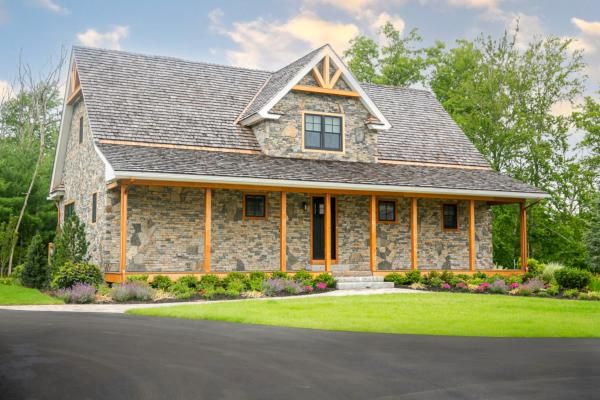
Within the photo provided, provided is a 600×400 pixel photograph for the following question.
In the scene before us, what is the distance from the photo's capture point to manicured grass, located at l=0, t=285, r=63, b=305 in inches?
755

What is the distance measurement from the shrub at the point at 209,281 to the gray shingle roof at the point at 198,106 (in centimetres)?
498

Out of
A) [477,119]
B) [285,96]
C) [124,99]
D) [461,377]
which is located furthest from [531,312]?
[477,119]

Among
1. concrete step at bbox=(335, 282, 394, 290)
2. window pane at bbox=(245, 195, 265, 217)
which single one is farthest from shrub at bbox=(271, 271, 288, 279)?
window pane at bbox=(245, 195, 265, 217)

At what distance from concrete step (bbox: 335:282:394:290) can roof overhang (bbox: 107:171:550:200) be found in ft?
9.78

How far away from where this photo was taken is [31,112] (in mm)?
45219

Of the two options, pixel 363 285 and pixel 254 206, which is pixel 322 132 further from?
pixel 363 285

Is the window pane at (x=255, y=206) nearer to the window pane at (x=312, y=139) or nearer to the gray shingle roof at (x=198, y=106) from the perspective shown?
the gray shingle roof at (x=198, y=106)

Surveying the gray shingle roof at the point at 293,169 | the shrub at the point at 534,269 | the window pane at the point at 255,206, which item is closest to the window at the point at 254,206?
the window pane at the point at 255,206

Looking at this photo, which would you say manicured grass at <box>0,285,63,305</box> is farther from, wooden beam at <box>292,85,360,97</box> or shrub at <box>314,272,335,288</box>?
wooden beam at <box>292,85,360,97</box>

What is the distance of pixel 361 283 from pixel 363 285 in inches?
3.5

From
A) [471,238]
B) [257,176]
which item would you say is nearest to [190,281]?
[257,176]

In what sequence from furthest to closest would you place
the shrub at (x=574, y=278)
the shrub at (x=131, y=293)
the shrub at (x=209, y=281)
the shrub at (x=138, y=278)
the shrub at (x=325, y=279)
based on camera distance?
the shrub at (x=325, y=279)
the shrub at (x=574, y=278)
the shrub at (x=209, y=281)
the shrub at (x=138, y=278)
the shrub at (x=131, y=293)

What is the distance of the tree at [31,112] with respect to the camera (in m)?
41.5

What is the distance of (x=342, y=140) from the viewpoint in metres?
25.9
